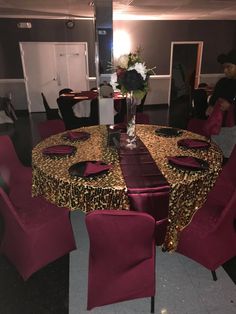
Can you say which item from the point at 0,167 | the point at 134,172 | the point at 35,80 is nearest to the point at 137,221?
the point at 134,172

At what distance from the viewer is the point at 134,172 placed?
197cm

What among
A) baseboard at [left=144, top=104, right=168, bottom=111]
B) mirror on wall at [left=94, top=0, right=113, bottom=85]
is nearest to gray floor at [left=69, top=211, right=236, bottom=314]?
mirror on wall at [left=94, top=0, right=113, bottom=85]

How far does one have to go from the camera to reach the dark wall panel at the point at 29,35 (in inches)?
287

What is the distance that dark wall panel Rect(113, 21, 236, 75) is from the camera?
7773mm

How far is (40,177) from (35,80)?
647cm

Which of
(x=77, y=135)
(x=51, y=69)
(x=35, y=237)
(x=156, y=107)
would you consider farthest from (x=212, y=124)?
(x=51, y=69)

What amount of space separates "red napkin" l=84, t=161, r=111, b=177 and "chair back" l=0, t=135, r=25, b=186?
3.13ft

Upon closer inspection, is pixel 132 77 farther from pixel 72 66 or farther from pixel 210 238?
pixel 72 66

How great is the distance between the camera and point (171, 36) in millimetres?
7984

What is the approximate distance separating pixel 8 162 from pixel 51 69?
19.3 ft

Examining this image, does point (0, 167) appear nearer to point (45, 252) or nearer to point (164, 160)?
point (45, 252)

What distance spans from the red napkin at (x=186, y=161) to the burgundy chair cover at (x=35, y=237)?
0.95 meters

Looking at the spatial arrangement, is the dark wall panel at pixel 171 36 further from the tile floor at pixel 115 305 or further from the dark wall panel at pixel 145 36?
the tile floor at pixel 115 305

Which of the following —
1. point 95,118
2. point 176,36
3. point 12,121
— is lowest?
point 12,121
